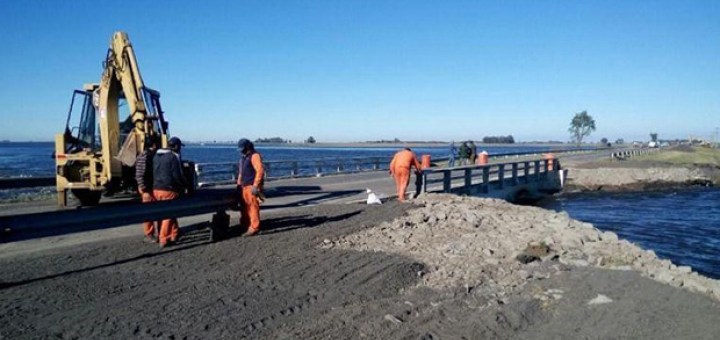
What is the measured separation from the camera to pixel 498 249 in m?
9.22

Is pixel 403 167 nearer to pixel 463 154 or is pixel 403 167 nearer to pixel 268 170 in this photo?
pixel 268 170

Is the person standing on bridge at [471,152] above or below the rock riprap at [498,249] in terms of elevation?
above

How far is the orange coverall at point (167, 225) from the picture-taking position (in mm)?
8625

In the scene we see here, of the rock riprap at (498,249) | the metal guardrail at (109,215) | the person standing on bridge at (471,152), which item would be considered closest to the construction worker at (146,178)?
the metal guardrail at (109,215)

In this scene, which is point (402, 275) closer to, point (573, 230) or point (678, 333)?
point (678, 333)

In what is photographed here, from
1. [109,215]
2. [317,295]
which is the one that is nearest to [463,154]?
[109,215]

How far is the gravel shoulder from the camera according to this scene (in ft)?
17.5

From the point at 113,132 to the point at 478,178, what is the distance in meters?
17.1

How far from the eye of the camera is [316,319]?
5.55 metres

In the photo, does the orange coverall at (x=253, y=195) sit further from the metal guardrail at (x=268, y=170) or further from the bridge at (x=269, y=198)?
the metal guardrail at (x=268, y=170)

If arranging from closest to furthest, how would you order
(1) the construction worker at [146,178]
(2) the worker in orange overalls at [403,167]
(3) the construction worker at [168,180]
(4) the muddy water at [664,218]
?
1. (3) the construction worker at [168,180]
2. (1) the construction worker at [146,178]
3. (4) the muddy water at [664,218]
4. (2) the worker in orange overalls at [403,167]

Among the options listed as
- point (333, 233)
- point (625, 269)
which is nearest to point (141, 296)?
point (333, 233)

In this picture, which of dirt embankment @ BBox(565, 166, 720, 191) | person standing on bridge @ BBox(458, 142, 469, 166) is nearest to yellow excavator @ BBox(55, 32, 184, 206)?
person standing on bridge @ BBox(458, 142, 469, 166)

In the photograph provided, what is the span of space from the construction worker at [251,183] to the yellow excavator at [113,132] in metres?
3.69
